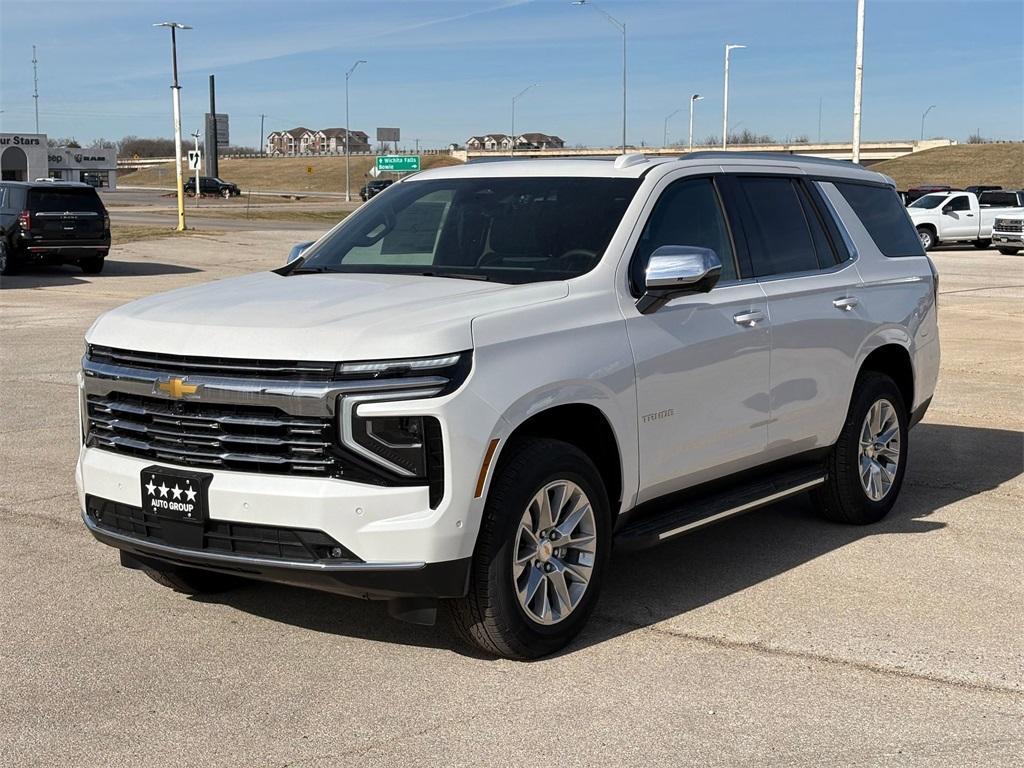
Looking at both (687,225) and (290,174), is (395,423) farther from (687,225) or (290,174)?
(290,174)

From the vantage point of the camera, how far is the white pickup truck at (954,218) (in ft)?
128

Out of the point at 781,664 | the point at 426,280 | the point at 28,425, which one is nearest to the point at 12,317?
the point at 28,425

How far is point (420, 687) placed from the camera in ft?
15.7

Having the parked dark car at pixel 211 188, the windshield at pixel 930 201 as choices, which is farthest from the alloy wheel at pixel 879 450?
the parked dark car at pixel 211 188

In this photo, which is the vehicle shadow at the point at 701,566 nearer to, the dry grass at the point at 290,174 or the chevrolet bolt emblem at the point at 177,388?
the chevrolet bolt emblem at the point at 177,388

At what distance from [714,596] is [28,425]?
638 centimetres

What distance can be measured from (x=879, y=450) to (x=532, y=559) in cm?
313

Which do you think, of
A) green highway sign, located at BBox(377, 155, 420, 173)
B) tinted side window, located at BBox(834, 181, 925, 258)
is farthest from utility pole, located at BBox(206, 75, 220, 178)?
tinted side window, located at BBox(834, 181, 925, 258)

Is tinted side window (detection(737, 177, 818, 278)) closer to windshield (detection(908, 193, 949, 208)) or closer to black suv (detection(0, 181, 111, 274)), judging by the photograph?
black suv (detection(0, 181, 111, 274))

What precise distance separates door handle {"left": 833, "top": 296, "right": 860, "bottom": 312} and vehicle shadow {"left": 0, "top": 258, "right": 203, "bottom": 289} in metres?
21.6

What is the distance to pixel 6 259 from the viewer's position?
2738 cm

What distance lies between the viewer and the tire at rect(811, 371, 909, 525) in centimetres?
710

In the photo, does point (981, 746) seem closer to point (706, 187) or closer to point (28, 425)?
point (706, 187)

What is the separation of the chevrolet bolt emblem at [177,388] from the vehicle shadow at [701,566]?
4.15 ft
